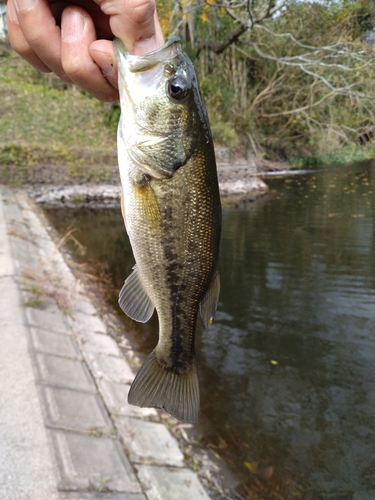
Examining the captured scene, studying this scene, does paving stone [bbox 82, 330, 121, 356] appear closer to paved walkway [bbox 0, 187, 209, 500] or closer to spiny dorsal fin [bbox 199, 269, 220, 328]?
paved walkway [bbox 0, 187, 209, 500]

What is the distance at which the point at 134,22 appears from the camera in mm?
1452

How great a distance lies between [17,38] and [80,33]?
0.31 m

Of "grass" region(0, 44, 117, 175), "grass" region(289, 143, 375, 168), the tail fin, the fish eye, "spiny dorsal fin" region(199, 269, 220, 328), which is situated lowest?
the tail fin

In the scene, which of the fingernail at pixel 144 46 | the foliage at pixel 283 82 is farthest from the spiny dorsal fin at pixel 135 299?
the foliage at pixel 283 82

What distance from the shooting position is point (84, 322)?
20.3 ft

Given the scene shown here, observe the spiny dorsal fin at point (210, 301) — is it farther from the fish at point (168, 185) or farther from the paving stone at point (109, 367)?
the paving stone at point (109, 367)

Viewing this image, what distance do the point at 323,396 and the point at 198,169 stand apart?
16.6 feet

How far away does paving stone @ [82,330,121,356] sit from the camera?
5.44m

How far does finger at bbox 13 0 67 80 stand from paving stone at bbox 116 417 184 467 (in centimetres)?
325

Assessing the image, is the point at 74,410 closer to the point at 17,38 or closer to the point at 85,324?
the point at 85,324

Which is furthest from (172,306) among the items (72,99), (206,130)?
(72,99)

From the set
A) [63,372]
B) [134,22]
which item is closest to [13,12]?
[134,22]

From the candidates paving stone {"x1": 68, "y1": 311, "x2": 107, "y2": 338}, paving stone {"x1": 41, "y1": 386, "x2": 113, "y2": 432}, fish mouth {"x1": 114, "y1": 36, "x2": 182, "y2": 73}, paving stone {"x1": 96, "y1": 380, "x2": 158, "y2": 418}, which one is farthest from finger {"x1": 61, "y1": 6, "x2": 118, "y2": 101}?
paving stone {"x1": 68, "y1": 311, "x2": 107, "y2": 338}

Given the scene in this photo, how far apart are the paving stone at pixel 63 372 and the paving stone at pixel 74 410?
0.12m
